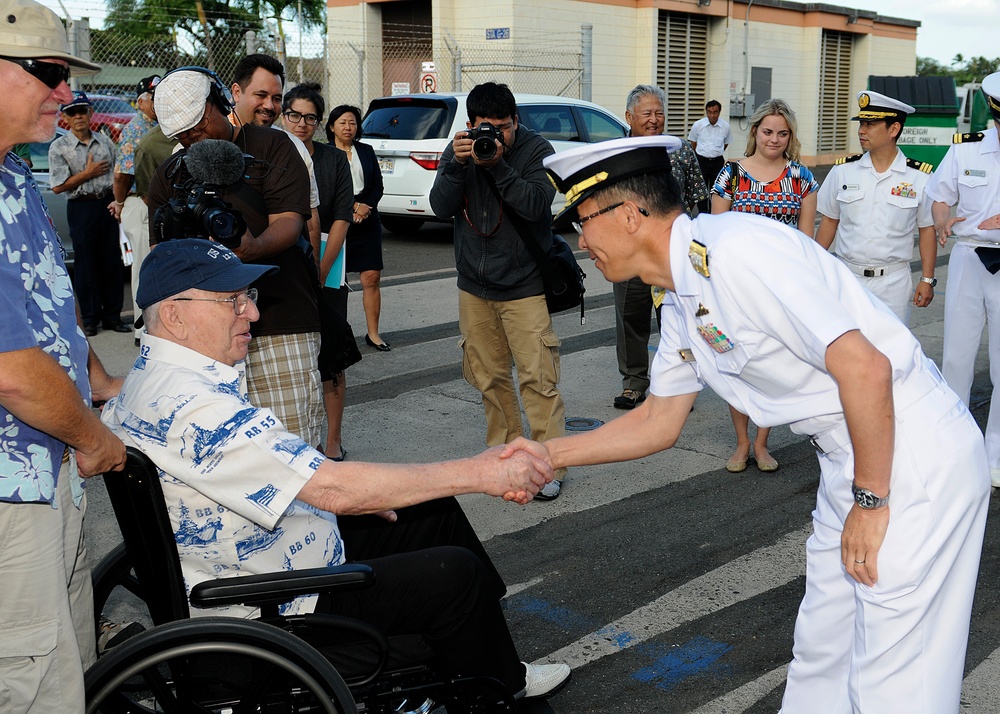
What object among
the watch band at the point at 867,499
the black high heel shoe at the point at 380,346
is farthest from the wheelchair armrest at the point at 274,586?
the black high heel shoe at the point at 380,346

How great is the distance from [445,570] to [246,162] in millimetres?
2200

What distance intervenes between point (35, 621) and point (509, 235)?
324cm

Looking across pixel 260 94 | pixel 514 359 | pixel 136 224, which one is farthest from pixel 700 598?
pixel 136 224

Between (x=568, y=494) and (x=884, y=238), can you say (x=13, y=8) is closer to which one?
(x=568, y=494)

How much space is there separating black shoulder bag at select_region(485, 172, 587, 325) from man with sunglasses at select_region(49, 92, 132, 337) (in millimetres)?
4824

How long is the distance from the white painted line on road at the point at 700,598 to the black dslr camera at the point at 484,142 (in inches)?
85.1

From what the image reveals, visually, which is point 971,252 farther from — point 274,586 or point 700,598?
point 274,586

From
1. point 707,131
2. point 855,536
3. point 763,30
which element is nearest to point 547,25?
point 707,131

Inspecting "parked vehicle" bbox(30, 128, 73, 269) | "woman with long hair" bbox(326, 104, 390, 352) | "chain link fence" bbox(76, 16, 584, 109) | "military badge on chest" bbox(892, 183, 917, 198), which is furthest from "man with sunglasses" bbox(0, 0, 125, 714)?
"chain link fence" bbox(76, 16, 584, 109)

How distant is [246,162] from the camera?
4.34 metres

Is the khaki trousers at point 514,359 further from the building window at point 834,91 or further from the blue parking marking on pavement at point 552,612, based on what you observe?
the building window at point 834,91

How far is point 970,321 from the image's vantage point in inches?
227

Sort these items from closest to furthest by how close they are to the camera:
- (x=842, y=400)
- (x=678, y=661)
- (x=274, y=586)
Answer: (x=842, y=400), (x=274, y=586), (x=678, y=661)

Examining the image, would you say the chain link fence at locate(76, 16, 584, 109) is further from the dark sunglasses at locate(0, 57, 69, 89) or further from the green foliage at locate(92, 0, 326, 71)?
the dark sunglasses at locate(0, 57, 69, 89)
